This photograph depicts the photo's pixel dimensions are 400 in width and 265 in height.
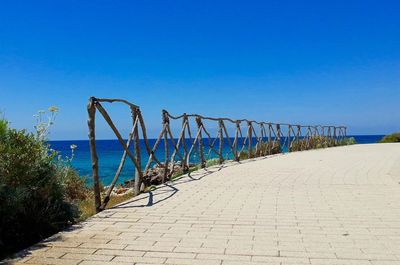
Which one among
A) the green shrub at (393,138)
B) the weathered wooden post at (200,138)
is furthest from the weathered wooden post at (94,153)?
the green shrub at (393,138)

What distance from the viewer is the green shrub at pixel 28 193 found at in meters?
4.24

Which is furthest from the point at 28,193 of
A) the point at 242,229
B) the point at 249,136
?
the point at 249,136

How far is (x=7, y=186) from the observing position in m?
4.31

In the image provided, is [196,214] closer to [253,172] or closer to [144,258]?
[144,258]

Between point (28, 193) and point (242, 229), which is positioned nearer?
point (28, 193)

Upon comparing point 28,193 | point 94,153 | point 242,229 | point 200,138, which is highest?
point 200,138

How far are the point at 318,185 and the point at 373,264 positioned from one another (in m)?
4.76

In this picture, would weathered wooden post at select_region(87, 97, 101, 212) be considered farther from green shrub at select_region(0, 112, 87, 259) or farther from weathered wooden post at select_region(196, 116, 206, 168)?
weathered wooden post at select_region(196, 116, 206, 168)

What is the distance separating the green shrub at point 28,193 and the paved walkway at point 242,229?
335 mm

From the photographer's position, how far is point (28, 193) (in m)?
4.46

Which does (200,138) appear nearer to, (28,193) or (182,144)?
→ (182,144)

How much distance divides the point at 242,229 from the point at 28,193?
8.09 feet

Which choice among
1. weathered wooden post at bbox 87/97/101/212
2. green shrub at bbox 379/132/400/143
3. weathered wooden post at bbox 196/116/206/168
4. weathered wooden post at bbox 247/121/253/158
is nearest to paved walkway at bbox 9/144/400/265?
weathered wooden post at bbox 87/97/101/212

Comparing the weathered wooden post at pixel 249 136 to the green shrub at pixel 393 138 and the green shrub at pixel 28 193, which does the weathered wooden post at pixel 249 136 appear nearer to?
the green shrub at pixel 28 193
